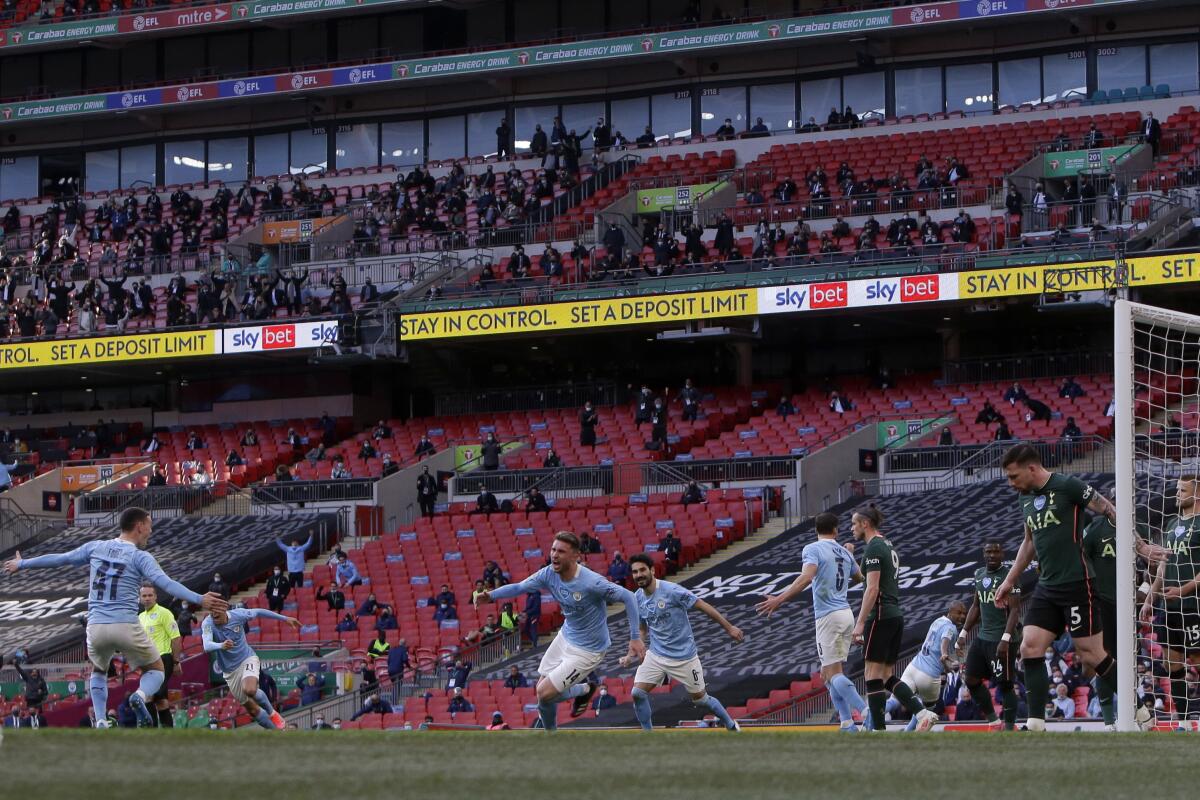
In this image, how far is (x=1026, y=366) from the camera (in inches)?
1580

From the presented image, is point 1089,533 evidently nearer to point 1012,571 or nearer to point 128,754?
point 1012,571

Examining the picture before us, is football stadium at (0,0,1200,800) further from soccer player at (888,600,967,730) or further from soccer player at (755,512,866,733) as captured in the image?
soccer player at (755,512,866,733)

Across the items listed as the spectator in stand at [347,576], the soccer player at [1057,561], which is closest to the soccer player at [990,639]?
the soccer player at [1057,561]

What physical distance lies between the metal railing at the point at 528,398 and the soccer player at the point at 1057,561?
1251 inches

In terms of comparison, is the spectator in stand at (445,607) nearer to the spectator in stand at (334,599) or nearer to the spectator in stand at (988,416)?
the spectator in stand at (334,599)

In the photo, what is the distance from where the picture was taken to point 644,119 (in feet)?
167

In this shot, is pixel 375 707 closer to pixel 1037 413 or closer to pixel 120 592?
pixel 120 592

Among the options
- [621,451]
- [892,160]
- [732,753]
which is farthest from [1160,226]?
[732,753]

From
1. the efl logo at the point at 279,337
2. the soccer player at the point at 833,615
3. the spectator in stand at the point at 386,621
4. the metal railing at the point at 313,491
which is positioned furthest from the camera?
the efl logo at the point at 279,337

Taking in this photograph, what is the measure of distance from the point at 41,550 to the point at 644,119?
20.4 metres

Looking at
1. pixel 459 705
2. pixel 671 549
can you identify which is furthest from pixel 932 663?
pixel 671 549

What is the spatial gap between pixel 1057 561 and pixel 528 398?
33319 mm

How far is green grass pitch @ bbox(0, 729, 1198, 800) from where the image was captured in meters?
7.93

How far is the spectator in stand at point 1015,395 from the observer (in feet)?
122
